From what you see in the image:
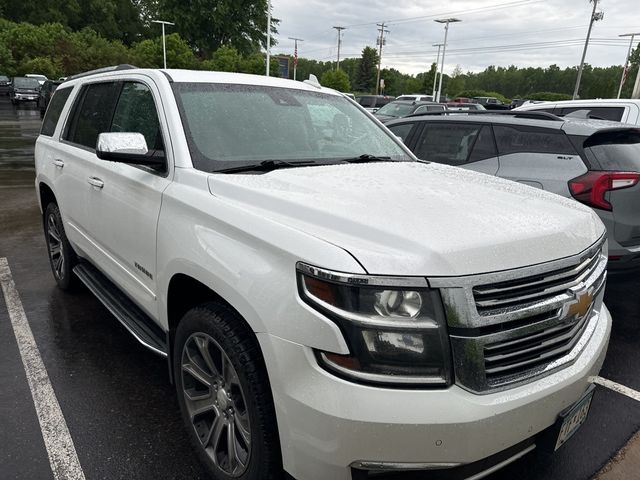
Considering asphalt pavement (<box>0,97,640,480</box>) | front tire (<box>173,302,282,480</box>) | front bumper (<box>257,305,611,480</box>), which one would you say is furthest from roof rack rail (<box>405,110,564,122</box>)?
front tire (<box>173,302,282,480</box>)

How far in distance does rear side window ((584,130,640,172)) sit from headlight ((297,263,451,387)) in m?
3.33

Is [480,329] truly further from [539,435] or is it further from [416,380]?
[539,435]

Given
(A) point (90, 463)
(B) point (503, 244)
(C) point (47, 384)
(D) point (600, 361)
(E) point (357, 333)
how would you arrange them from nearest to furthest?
(E) point (357, 333)
(B) point (503, 244)
(D) point (600, 361)
(A) point (90, 463)
(C) point (47, 384)

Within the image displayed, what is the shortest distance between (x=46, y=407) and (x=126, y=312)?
0.69m

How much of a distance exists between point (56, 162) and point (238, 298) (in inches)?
123

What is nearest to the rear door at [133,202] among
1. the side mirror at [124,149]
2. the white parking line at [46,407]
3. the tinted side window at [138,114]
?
the tinted side window at [138,114]

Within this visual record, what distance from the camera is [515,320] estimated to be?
171cm

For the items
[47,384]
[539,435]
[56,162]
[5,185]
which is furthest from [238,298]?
[5,185]

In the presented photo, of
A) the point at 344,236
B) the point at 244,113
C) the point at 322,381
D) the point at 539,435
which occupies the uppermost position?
the point at 244,113

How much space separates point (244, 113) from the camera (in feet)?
9.43

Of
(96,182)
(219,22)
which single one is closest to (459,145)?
(96,182)

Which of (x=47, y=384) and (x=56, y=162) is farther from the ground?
(x=56, y=162)

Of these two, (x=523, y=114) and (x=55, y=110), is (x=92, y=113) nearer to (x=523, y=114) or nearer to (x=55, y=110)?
(x=55, y=110)

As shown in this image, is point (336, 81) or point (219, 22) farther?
point (219, 22)
